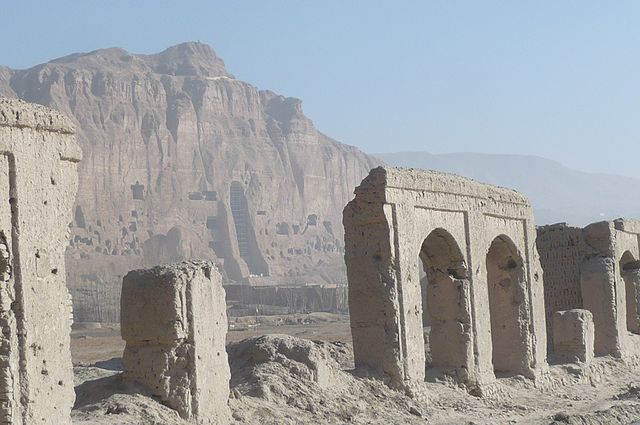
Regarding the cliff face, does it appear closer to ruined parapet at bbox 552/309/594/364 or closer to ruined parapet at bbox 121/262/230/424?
ruined parapet at bbox 552/309/594/364

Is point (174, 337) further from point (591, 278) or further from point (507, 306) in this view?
point (591, 278)

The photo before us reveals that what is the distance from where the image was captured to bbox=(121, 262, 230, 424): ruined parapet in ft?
38.5

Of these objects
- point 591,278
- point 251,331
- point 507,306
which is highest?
point 591,278

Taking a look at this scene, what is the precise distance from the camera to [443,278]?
18000 millimetres

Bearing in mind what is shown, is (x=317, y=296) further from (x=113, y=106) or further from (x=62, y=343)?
(x=62, y=343)

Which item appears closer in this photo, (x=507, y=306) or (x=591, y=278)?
(x=507, y=306)

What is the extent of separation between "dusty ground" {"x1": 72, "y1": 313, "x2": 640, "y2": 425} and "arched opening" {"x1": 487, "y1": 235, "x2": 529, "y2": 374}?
672 mm

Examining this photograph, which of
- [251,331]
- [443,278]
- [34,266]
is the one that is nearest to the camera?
[34,266]

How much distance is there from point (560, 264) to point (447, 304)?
5.92 m

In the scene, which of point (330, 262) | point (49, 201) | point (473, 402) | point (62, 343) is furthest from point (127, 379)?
point (330, 262)

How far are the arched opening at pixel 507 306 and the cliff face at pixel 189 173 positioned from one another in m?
55.8

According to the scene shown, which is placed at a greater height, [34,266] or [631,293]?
[34,266]

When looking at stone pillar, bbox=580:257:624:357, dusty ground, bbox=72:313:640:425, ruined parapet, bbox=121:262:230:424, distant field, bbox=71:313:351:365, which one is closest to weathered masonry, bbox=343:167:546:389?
dusty ground, bbox=72:313:640:425

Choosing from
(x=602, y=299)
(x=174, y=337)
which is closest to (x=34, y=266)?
(x=174, y=337)
